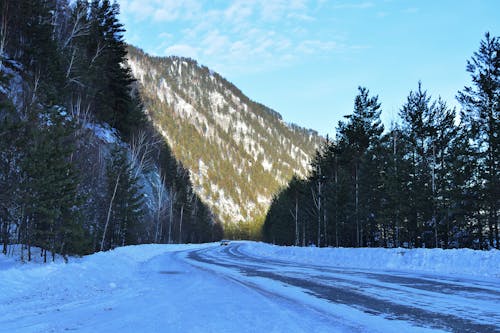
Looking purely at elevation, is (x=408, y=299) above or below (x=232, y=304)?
above

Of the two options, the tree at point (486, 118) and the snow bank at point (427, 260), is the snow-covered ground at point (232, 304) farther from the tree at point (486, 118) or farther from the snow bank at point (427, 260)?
the tree at point (486, 118)

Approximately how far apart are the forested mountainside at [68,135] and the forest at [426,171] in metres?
19.0

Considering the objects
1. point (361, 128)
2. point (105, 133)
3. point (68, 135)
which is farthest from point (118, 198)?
point (361, 128)

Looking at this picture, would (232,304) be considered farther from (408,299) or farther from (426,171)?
(426,171)

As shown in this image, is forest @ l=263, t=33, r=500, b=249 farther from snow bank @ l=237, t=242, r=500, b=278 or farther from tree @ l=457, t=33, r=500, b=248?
snow bank @ l=237, t=242, r=500, b=278

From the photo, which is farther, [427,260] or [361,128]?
→ [361,128]

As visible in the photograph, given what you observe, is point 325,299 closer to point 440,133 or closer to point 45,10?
point 440,133

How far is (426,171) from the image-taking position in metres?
27.8

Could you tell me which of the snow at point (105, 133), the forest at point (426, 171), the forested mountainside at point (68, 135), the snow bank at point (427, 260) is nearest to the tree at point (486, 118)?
the forest at point (426, 171)

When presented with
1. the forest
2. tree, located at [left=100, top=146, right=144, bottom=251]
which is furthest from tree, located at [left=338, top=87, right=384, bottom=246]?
tree, located at [left=100, top=146, right=144, bottom=251]

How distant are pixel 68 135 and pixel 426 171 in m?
23.9

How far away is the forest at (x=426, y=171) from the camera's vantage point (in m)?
24.2

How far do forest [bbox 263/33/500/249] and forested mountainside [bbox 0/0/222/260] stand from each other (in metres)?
19.0

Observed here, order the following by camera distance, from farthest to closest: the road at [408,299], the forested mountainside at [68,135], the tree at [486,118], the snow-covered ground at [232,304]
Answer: the tree at [486,118], the forested mountainside at [68,135], the road at [408,299], the snow-covered ground at [232,304]
